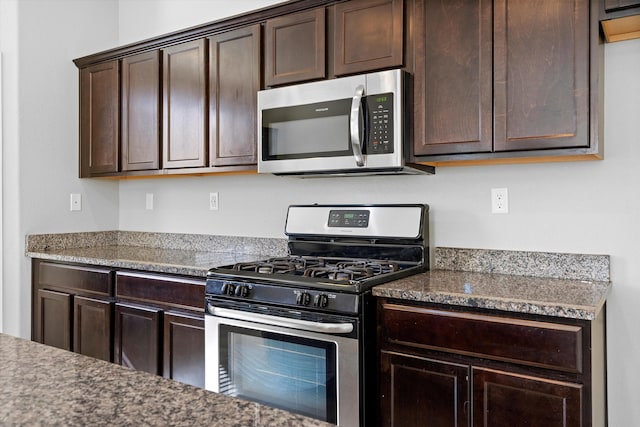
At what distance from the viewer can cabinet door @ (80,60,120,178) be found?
130 inches

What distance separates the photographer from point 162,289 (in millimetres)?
2578

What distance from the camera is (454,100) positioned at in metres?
2.07

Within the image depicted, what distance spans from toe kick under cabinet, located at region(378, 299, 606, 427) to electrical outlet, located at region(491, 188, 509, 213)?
590 mm

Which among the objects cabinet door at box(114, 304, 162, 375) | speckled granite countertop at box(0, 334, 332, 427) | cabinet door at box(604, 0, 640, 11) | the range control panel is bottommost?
cabinet door at box(114, 304, 162, 375)

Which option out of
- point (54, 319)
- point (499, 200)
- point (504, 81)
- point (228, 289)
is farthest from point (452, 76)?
point (54, 319)

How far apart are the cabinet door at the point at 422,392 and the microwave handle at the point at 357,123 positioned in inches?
33.0

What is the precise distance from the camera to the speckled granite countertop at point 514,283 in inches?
64.2

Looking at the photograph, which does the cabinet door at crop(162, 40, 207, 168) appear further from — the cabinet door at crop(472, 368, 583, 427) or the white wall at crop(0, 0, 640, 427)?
A: the cabinet door at crop(472, 368, 583, 427)

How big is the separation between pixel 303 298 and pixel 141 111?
1.84 meters

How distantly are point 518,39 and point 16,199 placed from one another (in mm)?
3019

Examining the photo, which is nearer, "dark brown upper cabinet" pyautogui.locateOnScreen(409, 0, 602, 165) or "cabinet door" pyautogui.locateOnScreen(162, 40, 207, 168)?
"dark brown upper cabinet" pyautogui.locateOnScreen(409, 0, 602, 165)

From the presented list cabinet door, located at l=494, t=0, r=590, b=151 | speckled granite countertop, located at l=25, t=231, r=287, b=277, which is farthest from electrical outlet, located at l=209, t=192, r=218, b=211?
cabinet door, located at l=494, t=0, r=590, b=151

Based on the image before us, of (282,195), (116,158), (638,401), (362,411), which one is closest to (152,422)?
(362,411)

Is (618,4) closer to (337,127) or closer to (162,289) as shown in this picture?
(337,127)
